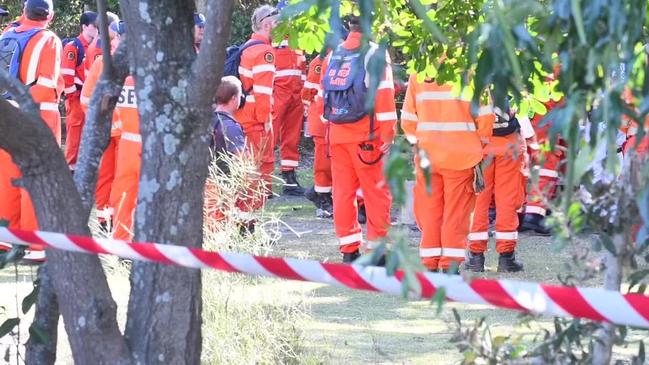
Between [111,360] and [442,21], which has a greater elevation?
[442,21]

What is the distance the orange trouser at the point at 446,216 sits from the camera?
27.1ft

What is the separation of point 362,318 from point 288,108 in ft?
23.4

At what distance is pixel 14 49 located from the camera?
8.88 m

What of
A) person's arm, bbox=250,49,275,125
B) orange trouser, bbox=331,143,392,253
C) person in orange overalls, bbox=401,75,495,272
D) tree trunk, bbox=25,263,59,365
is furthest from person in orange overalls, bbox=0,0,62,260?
tree trunk, bbox=25,263,59,365

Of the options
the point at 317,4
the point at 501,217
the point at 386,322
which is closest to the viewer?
the point at 317,4

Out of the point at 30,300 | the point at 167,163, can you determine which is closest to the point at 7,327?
the point at 30,300

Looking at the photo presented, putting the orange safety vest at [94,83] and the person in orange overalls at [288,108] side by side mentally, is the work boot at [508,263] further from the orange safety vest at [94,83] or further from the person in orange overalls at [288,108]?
the person in orange overalls at [288,108]

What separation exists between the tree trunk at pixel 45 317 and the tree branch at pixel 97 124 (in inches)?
12.5

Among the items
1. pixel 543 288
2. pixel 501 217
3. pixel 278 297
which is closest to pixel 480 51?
pixel 543 288

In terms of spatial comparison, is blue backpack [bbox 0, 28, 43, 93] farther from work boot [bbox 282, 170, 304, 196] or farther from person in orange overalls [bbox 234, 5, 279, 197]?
work boot [bbox 282, 170, 304, 196]

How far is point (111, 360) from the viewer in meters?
3.62

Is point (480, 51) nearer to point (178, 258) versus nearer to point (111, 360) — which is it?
point (178, 258)

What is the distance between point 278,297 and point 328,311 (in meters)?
1.72

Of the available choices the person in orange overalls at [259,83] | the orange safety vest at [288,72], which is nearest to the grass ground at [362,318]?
the person in orange overalls at [259,83]
